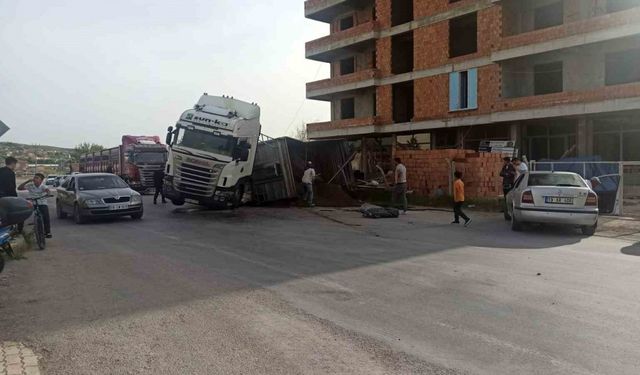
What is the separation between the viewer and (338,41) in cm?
3844

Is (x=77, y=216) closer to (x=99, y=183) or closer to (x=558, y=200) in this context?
(x=99, y=183)

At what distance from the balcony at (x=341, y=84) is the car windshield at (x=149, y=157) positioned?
48.5 feet

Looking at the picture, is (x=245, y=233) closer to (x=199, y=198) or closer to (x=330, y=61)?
(x=199, y=198)

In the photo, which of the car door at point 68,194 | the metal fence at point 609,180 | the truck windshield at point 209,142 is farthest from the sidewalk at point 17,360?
the metal fence at point 609,180

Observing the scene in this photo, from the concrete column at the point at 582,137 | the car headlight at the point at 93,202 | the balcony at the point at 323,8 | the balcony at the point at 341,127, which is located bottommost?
the car headlight at the point at 93,202

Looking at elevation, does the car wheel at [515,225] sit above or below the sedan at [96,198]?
below

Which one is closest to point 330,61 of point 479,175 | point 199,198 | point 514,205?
point 479,175

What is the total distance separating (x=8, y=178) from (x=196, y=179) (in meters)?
7.09

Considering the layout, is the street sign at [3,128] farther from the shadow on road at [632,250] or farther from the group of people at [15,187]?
the shadow on road at [632,250]

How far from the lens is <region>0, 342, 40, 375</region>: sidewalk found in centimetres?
396

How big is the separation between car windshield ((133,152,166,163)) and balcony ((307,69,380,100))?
1478 cm

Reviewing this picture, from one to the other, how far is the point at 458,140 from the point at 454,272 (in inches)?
1008

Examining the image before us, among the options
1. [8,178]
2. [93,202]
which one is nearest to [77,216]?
[93,202]

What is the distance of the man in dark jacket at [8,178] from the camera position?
32.2 ft
